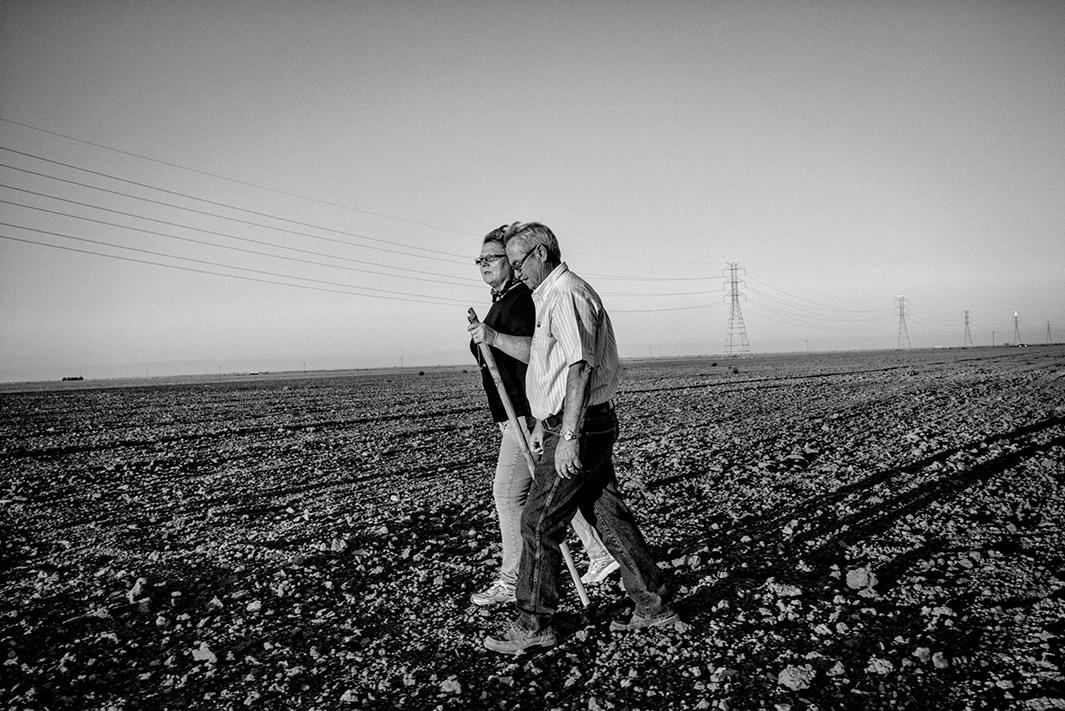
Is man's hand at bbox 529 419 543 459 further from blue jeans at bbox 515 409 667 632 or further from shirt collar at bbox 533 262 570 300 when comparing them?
shirt collar at bbox 533 262 570 300

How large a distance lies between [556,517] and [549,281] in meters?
1.29

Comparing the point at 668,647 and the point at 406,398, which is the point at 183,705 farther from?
the point at 406,398

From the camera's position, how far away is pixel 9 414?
2152 cm

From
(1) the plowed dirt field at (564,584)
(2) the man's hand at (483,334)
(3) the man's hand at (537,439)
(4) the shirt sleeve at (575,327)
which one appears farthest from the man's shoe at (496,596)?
(4) the shirt sleeve at (575,327)

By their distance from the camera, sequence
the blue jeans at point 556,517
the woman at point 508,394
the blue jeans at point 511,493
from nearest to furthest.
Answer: the blue jeans at point 556,517
the woman at point 508,394
the blue jeans at point 511,493

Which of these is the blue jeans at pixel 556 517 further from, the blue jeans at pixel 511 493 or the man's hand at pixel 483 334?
the man's hand at pixel 483 334

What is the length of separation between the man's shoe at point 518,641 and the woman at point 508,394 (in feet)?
2.07

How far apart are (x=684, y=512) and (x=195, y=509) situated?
5555mm

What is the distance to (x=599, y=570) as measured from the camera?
4359mm

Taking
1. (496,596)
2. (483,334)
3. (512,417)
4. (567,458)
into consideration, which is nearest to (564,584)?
(496,596)

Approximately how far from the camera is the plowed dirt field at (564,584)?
3150 millimetres

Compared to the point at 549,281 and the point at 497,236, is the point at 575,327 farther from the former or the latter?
the point at 497,236

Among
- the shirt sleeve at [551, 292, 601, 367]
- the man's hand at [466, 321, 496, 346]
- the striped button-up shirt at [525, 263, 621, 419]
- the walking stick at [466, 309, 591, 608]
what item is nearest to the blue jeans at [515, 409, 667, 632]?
the striped button-up shirt at [525, 263, 621, 419]

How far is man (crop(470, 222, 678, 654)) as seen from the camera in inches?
130
